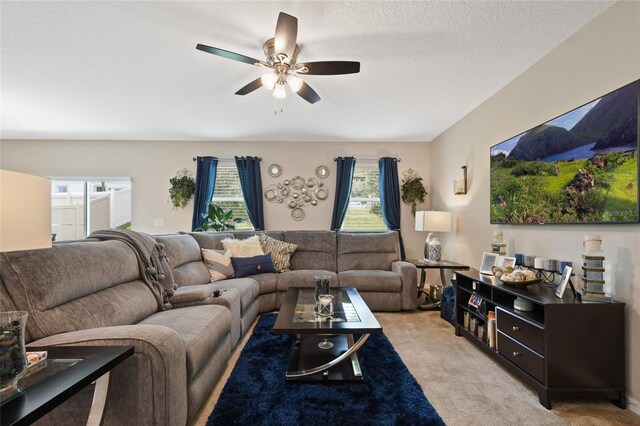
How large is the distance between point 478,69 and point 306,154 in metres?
2.95

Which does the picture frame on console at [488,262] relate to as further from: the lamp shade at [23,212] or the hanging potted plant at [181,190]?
the hanging potted plant at [181,190]

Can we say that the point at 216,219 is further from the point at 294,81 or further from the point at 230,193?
the point at 294,81

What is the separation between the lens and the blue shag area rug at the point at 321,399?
1.65m

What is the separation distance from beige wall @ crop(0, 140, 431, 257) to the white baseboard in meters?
3.40

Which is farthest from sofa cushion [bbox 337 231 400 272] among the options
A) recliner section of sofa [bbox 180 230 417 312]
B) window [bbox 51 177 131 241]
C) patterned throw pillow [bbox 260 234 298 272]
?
window [bbox 51 177 131 241]

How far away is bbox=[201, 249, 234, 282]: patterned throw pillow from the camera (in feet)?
11.5

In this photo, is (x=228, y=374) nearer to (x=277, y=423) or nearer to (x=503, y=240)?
(x=277, y=423)

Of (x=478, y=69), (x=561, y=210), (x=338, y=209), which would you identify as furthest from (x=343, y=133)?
(x=561, y=210)

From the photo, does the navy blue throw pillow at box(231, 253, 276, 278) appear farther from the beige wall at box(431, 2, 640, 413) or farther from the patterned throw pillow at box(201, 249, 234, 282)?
the beige wall at box(431, 2, 640, 413)

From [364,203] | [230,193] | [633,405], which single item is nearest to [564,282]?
[633,405]

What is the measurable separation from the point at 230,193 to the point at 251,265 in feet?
6.29

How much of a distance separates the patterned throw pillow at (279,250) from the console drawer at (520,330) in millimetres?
2511

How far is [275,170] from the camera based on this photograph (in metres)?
5.05

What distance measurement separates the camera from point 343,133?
4680mm
